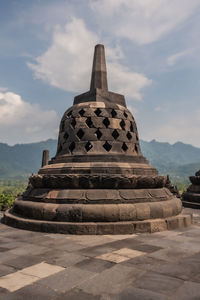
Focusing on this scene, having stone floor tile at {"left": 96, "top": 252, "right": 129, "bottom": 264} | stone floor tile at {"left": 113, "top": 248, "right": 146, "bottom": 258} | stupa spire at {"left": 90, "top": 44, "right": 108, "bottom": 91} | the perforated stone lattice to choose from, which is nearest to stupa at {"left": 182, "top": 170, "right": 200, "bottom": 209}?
the perforated stone lattice

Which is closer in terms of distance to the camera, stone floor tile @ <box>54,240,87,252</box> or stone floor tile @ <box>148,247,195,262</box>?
stone floor tile @ <box>148,247,195,262</box>

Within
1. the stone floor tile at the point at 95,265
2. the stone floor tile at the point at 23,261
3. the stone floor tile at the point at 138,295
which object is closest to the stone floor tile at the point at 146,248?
the stone floor tile at the point at 95,265

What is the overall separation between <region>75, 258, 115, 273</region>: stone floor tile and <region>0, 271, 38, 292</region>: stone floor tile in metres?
0.74

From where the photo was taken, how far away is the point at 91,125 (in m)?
8.45

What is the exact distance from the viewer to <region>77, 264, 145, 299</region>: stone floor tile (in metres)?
2.96

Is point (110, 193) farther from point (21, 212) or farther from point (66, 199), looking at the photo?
point (21, 212)

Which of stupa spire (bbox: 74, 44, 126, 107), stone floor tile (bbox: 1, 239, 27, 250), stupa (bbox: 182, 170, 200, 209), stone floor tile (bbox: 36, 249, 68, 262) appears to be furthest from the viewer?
stupa (bbox: 182, 170, 200, 209)

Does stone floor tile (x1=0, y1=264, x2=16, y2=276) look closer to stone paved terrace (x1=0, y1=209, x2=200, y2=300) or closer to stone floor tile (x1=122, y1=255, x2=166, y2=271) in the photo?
stone paved terrace (x1=0, y1=209, x2=200, y2=300)

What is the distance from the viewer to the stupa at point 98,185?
6.16m

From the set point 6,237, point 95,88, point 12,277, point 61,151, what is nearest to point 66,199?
point 6,237

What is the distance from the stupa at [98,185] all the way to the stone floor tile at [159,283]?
102 inches

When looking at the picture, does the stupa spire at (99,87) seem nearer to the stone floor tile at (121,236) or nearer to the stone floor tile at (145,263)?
the stone floor tile at (121,236)

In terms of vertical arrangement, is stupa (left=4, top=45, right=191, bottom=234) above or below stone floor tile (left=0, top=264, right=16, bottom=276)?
above

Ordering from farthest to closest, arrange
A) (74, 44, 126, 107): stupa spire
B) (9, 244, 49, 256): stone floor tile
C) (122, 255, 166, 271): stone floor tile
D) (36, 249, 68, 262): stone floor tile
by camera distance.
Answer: (74, 44, 126, 107): stupa spire → (9, 244, 49, 256): stone floor tile → (36, 249, 68, 262): stone floor tile → (122, 255, 166, 271): stone floor tile
